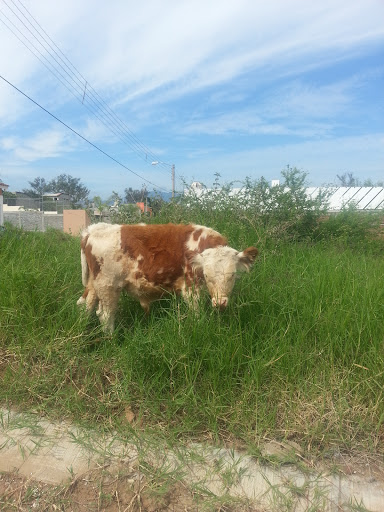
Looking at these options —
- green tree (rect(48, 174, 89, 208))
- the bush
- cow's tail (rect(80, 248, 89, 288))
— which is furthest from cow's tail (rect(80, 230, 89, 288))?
green tree (rect(48, 174, 89, 208))

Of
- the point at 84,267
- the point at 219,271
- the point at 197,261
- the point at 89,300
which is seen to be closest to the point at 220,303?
the point at 219,271

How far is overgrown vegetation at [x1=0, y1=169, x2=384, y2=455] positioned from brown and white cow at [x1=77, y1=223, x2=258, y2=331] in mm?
250

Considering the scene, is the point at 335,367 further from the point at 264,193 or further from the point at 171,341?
the point at 264,193

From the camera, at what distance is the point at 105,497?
2.14 m

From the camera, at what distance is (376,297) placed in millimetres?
3764

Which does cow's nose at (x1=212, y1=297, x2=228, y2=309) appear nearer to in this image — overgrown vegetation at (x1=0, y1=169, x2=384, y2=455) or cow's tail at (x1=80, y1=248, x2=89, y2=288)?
overgrown vegetation at (x1=0, y1=169, x2=384, y2=455)

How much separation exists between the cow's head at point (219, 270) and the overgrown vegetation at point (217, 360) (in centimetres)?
17

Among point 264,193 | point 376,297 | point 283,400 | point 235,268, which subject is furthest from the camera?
point 264,193

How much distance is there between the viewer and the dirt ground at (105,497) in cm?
207

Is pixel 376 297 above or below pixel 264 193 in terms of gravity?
below

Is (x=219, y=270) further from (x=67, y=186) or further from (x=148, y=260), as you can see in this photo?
(x=67, y=186)

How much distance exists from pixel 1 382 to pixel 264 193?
18.2 ft

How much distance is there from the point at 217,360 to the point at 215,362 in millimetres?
25

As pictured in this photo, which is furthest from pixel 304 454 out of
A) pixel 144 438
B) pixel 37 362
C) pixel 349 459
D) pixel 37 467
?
pixel 37 362
